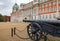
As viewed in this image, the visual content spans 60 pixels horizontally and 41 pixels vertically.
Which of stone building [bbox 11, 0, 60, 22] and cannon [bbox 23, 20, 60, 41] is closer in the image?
cannon [bbox 23, 20, 60, 41]

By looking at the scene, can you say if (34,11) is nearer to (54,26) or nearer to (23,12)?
(23,12)

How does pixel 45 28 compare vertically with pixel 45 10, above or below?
below

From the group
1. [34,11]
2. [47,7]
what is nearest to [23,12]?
[34,11]

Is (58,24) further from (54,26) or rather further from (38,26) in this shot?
(38,26)

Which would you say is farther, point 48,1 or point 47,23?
point 48,1

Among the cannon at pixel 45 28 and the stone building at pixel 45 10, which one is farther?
the stone building at pixel 45 10

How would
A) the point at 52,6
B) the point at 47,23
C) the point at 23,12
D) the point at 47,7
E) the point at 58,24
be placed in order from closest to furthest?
the point at 58,24
the point at 47,23
the point at 52,6
the point at 47,7
the point at 23,12

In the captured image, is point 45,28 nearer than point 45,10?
Yes

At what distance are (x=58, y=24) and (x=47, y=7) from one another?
2170 inches

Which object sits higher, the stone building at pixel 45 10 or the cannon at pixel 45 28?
the stone building at pixel 45 10

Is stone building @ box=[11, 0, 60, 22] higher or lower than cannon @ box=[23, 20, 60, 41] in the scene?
higher

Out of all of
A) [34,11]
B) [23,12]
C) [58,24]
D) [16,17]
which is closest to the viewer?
[58,24]

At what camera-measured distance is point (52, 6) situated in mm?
59719

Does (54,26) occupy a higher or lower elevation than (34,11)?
lower
